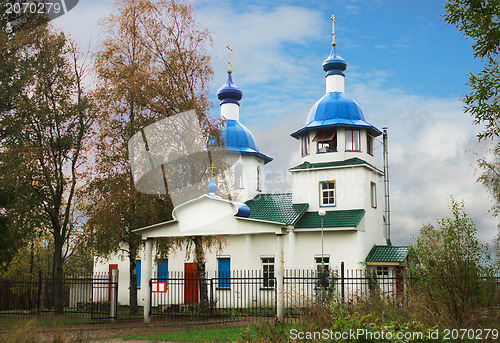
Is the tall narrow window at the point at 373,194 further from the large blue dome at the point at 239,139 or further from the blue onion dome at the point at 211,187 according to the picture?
the blue onion dome at the point at 211,187

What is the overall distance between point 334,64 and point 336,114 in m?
3.51

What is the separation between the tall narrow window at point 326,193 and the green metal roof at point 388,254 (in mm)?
3483

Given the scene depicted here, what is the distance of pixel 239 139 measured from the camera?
34750mm

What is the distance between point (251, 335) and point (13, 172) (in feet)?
51.7

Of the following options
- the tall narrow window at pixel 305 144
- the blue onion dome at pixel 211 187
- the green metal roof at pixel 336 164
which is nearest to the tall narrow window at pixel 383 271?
the green metal roof at pixel 336 164

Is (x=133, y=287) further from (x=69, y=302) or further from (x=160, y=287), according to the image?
(x=160, y=287)

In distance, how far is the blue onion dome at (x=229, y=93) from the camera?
116ft

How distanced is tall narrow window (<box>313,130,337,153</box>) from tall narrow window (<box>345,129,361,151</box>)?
73 centimetres

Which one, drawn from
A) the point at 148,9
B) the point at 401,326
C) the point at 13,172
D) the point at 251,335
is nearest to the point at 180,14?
the point at 148,9

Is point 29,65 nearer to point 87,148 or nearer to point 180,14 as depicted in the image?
point 87,148

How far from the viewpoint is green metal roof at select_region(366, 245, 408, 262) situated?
2638 centimetres

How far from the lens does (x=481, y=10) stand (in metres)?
12.2

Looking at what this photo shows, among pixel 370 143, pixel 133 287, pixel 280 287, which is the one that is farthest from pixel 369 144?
pixel 280 287

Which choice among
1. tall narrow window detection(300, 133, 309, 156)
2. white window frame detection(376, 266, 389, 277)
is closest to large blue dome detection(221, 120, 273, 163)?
tall narrow window detection(300, 133, 309, 156)
